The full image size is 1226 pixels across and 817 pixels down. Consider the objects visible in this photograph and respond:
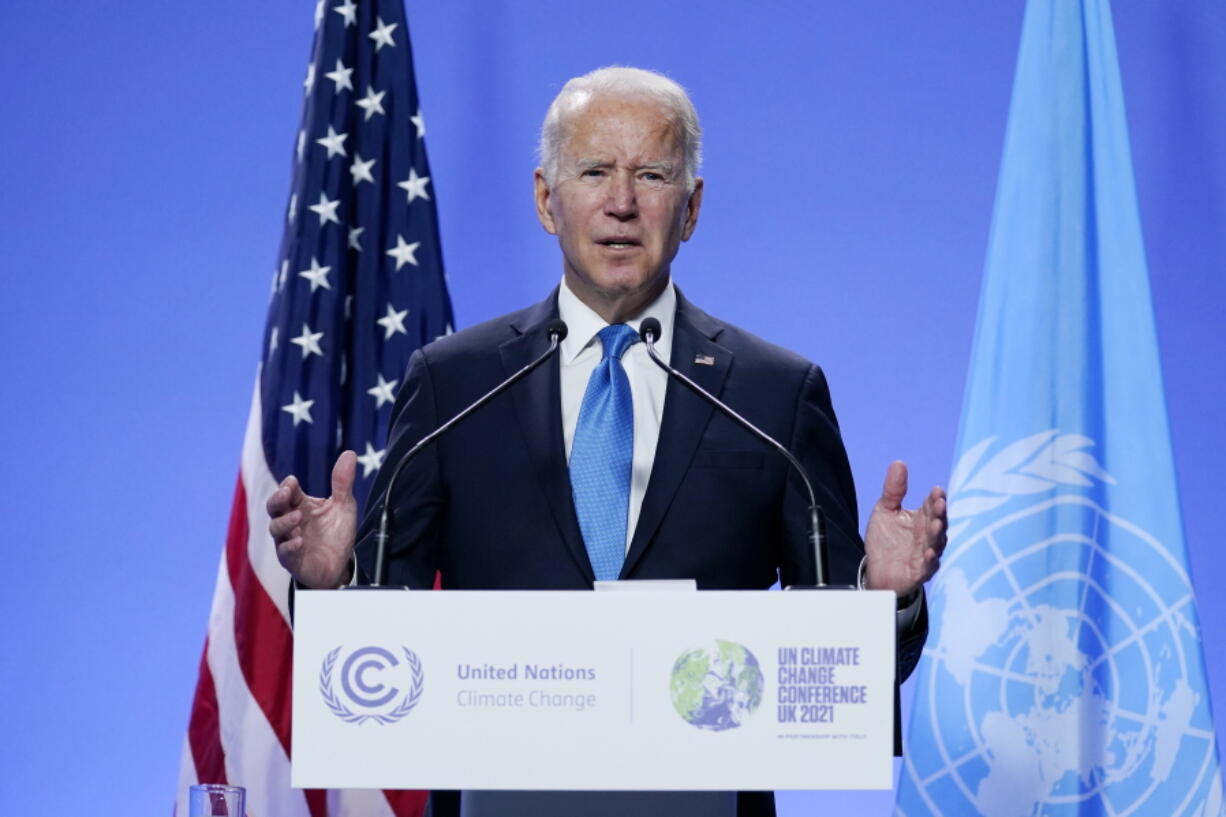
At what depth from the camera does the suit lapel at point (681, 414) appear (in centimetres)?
206

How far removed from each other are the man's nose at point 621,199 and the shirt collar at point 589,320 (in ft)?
0.47

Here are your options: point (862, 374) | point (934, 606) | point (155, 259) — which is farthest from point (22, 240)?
point (934, 606)

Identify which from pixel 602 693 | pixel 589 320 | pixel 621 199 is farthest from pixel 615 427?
pixel 602 693

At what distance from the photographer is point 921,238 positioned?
401 cm

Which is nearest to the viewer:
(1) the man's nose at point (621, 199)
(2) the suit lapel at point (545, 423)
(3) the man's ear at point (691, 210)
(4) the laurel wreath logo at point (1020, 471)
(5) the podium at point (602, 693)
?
(5) the podium at point (602, 693)

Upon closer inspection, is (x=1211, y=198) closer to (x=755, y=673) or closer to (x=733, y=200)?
(x=733, y=200)

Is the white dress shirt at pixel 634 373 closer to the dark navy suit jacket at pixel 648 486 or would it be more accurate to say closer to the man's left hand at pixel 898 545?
the dark navy suit jacket at pixel 648 486

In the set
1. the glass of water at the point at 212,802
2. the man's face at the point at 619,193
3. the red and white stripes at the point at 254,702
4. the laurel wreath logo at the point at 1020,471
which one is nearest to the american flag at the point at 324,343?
the red and white stripes at the point at 254,702

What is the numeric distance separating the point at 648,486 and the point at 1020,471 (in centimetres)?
143

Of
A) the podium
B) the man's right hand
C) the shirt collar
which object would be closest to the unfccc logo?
the podium

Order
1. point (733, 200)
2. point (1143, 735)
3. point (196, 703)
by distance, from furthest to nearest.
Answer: point (733, 200) → point (196, 703) → point (1143, 735)

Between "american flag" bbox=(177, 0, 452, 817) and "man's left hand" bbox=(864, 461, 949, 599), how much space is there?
1.91 meters

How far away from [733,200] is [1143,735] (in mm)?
1695

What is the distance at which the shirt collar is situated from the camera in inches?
87.8
